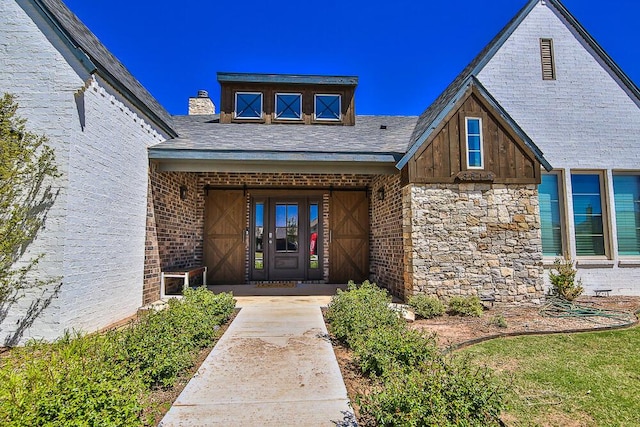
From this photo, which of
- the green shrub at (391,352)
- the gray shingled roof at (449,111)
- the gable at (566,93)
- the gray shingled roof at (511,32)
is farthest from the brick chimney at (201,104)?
the green shrub at (391,352)

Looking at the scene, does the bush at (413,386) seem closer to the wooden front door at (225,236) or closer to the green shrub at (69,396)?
the green shrub at (69,396)

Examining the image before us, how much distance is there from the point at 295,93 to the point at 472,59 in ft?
16.5

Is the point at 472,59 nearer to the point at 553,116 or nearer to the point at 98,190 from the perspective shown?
the point at 553,116

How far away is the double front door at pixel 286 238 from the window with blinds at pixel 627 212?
7384mm

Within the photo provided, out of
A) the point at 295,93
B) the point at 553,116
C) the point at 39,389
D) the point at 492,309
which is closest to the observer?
the point at 39,389

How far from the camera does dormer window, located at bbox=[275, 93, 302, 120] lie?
1018cm

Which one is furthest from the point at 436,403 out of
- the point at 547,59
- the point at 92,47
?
the point at 547,59

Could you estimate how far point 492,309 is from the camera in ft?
21.1

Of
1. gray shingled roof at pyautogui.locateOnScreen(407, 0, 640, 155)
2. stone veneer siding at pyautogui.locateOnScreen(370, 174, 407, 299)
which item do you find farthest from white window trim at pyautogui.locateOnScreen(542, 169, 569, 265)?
stone veneer siding at pyautogui.locateOnScreen(370, 174, 407, 299)

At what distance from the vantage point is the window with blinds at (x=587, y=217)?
7910 millimetres

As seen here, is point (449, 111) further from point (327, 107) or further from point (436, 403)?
point (436, 403)

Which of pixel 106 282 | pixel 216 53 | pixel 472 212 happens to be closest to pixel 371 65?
pixel 216 53

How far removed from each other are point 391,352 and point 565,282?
5840 millimetres

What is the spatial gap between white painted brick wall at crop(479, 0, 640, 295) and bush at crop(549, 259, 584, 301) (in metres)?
1.98
